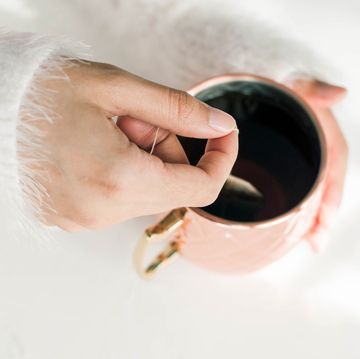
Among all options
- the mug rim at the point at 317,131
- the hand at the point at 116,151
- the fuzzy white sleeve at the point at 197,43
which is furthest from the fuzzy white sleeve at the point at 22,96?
the fuzzy white sleeve at the point at 197,43

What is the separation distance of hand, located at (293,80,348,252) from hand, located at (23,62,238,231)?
183 mm

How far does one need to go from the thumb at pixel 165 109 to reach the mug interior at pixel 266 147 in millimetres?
81

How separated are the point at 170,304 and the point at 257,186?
0.13m

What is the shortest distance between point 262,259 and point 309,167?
0.08 meters

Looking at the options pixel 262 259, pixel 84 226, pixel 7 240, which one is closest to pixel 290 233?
pixel 262 259

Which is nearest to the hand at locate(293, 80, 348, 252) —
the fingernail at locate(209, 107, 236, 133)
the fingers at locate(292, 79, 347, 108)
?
the fingers at locate(292, 79, 347, 108)

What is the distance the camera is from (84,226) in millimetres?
414

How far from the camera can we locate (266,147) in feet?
1.77

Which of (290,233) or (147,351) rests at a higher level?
(290,233)

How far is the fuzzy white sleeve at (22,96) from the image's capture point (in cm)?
38

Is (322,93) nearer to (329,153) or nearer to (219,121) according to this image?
(329,153)

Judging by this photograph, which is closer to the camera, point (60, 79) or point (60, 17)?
point (60, 79)

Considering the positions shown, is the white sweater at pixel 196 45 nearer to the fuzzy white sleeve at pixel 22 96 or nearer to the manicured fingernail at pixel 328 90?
the manicured fingernail at pixel 328 90

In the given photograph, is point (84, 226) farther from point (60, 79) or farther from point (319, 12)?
point (319, 12)
